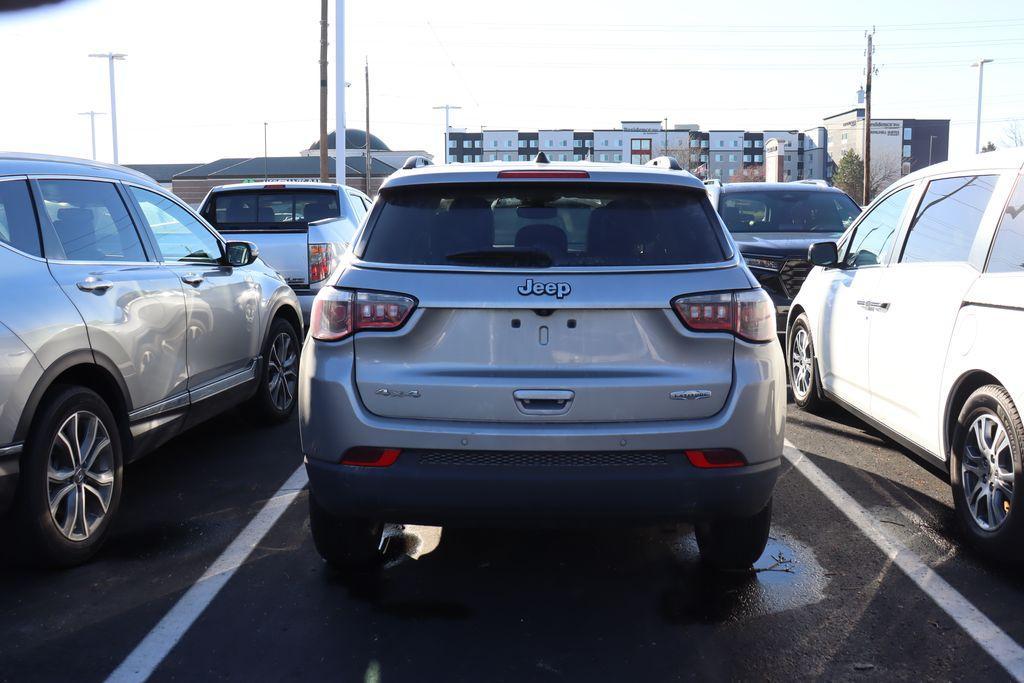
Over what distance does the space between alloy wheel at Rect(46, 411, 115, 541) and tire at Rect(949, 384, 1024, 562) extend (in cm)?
396

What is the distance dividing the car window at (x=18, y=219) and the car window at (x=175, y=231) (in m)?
1.14

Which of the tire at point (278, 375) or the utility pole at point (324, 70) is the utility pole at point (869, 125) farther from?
the tire at point (278, 375)

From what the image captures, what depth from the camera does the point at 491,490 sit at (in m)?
3.42

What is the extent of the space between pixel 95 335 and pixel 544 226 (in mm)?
2207

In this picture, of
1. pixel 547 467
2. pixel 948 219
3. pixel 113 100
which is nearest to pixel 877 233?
pixel 948 219

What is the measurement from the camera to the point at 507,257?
355 centimetres

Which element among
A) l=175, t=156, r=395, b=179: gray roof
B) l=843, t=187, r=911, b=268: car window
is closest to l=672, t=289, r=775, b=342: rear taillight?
l=843, t=187, r=911, b=268: car window

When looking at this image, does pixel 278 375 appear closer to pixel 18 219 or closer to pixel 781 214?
pixel 18 219

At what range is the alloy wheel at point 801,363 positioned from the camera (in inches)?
286

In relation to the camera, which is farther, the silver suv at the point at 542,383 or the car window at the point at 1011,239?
the car window at the point at 1011,239

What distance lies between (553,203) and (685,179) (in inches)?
21.0

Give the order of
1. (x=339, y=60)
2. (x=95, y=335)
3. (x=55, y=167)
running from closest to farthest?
(x=95, y=335), (x=55, y=167), (x=339, y=60)

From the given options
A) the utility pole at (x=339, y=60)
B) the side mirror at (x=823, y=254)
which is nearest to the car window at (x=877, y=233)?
the side mirror at (x=823, y=254)

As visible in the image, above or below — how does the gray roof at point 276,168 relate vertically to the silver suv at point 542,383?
above
